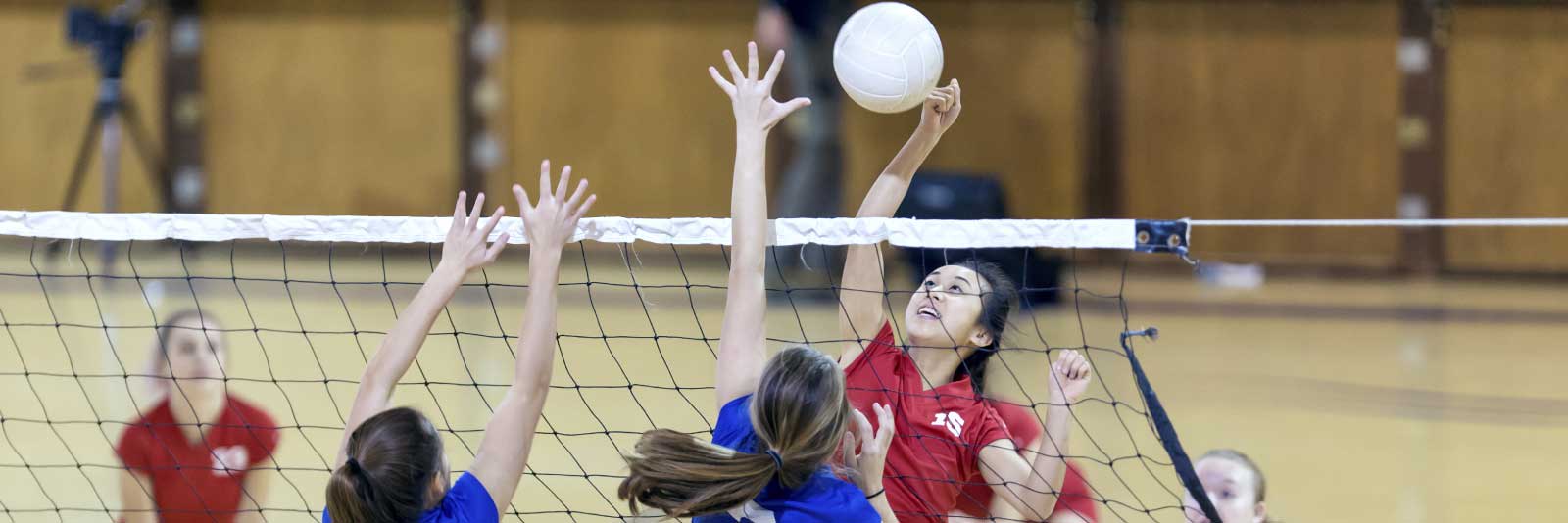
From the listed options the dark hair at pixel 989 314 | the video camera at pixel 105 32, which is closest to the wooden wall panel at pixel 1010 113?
the video camera at pixel 105 32

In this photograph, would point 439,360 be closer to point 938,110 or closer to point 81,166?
point 938,110

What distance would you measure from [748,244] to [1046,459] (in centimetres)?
72

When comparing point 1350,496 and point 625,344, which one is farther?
point 625,344

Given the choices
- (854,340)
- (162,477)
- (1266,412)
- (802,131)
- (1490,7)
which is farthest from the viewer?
(1490,7)

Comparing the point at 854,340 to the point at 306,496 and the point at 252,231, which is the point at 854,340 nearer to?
the point at 252,231

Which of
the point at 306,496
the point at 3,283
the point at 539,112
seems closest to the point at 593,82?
the point at 539,112

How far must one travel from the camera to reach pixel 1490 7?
9.54m

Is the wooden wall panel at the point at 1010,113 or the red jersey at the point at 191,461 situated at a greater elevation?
the wooden wall panel at the point at 1010,113

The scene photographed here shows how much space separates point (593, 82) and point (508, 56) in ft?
2.00

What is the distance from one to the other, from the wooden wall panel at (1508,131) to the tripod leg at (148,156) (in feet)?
28.3

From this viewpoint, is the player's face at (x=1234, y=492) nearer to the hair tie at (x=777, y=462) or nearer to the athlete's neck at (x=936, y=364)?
the athlete's neck at (x=936, y=364)

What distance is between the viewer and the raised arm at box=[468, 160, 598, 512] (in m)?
2.51

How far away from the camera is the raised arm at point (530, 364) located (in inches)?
98.8

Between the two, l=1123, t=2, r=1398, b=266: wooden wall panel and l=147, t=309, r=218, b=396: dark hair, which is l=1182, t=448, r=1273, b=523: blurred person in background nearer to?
l=147, t=309, r=218, b=396: dark hair
